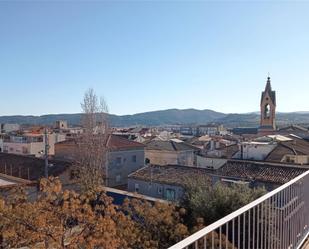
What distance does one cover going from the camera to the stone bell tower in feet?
146

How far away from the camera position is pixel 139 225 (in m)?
11.1

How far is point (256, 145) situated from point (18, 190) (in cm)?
2165

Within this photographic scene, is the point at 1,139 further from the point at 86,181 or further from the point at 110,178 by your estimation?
the point at 86,181

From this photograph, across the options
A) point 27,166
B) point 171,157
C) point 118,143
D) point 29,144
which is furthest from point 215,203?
point 29,144

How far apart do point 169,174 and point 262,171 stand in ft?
22.3

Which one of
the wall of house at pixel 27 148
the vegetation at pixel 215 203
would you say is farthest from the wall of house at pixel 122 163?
the vegetation at pixel 215 203

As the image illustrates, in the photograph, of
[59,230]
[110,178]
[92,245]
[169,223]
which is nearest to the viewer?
[92,245]

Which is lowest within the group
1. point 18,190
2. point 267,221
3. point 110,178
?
point 110,178

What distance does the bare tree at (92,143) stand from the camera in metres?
24.7

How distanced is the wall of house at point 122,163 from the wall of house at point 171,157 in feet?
10.2

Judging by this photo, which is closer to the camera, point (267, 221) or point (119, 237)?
point (267, 221)

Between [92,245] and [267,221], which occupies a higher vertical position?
[267,221]

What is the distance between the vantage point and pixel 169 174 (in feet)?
78.9

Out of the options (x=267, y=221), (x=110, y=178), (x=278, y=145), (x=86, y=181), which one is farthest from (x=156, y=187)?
(x=267, y=221)
